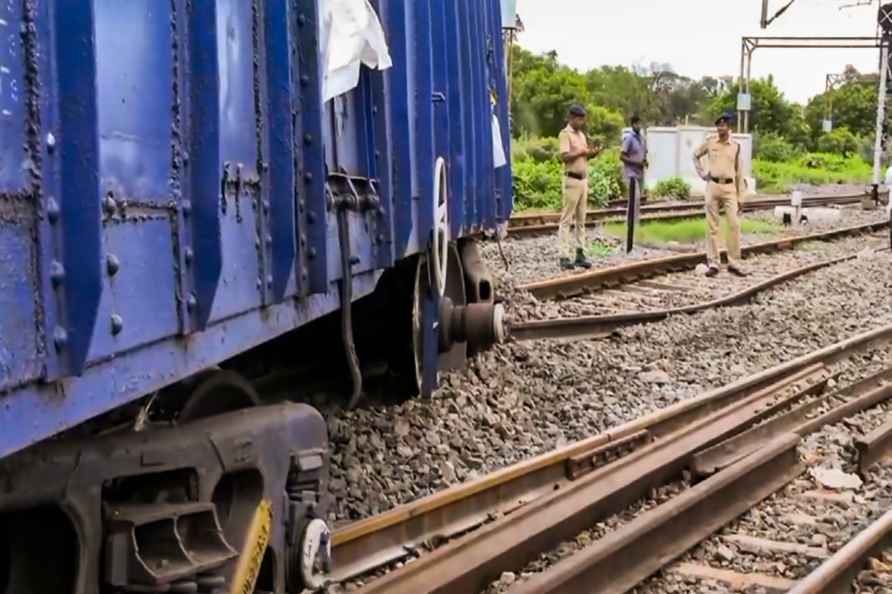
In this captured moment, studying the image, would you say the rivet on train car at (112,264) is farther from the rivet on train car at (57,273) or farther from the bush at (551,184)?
the bush at (551,184)

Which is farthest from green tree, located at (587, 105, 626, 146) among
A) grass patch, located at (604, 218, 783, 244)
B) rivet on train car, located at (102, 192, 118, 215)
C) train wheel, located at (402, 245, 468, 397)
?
rivet on train car, located at (102, 192, 118, 215)

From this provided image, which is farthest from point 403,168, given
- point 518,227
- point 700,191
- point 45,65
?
point 700,191

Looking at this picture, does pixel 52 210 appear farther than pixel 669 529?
No

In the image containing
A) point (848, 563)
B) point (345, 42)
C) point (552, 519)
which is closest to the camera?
point (345, 42)

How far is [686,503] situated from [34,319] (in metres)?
4.32

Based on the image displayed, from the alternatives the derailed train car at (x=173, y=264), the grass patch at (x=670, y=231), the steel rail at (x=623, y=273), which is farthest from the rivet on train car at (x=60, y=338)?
the grass patch at (x=670, y=231)

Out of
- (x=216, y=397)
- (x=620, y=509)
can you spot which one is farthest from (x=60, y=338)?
(x=620, y=509)

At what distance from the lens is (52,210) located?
220 cm

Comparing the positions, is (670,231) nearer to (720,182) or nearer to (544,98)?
(720,182)

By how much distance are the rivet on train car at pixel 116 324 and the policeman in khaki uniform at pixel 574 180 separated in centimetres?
1326

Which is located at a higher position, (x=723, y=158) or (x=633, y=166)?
(x=723, y=158)

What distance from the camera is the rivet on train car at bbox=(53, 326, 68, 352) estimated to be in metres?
2.20

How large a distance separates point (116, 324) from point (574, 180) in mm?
13632

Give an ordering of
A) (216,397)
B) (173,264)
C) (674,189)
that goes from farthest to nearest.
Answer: (674,189) < (216,397) < (173,264)
